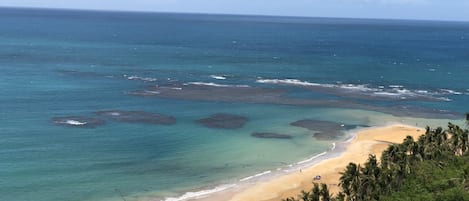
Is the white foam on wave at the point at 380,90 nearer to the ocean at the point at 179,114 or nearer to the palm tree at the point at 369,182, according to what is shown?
the ocean at the point at 179,114

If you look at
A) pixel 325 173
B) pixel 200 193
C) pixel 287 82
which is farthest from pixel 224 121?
pixel 287 82

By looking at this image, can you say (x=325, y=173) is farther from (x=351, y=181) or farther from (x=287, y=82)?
(x=287, y=82)

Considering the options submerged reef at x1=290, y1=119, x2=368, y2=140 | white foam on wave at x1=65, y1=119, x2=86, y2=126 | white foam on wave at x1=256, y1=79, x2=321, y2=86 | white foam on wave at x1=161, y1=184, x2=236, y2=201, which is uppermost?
white foam on wave at x1=256, y1=79, x2=321, y2=86

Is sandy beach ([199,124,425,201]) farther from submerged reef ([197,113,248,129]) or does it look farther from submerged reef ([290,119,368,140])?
submerged reef ([197,113,248,129])

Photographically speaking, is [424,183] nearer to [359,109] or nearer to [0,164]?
A: [0,164]

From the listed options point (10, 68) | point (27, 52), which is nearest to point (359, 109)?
point (10, 68)

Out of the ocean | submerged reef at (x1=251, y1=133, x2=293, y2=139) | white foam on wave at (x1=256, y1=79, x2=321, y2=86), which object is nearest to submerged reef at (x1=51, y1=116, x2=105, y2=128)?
the ocean
